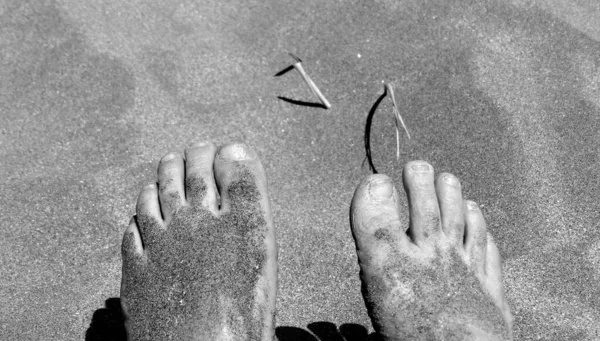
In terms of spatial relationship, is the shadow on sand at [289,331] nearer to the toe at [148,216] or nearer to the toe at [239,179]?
the toe at [148,216]

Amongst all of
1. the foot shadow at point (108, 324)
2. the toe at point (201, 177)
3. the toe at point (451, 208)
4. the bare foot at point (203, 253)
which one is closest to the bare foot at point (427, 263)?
the toe at point (451, 208)

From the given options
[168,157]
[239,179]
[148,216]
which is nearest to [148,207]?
[148,216]

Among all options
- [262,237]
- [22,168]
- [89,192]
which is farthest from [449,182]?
[22,168]

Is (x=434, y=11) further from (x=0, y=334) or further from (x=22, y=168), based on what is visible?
(x=0, y=334)

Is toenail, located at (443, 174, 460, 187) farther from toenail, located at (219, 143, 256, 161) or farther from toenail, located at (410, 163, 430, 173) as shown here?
toenail, located at (219, 143, 256, 161)

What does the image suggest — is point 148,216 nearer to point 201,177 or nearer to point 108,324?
point 201,177

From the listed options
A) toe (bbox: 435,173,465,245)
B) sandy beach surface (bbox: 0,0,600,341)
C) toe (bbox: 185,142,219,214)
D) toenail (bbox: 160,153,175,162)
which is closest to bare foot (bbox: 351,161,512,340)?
toe (bbox: 435,173,465,245)

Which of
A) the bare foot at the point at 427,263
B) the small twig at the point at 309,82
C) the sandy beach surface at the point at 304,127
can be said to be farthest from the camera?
the small twig at the point at 309,82
